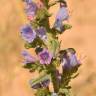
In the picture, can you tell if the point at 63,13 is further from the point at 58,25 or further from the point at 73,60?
the point at 73,60

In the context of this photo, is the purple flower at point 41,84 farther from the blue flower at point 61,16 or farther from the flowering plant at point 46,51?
the blue flower at point 61,16

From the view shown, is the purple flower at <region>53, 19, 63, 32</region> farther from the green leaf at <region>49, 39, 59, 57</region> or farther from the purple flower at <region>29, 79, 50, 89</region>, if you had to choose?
the purple flower at <region>29, 79, 50, 89</region>

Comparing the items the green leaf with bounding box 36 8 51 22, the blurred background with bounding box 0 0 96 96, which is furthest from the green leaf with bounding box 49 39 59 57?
the blurred background with bounding box 0 0 96 96

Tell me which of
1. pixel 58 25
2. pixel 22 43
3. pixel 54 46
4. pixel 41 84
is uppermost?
pixel 22 43

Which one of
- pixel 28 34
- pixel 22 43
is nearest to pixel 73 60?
pixel 28 34

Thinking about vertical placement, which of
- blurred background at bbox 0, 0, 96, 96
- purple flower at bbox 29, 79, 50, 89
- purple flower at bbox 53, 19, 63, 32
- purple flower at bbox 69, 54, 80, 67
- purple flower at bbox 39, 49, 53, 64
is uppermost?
blurred background at bbox 0, 0, 96, 96

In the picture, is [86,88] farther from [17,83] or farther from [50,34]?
[50,34]

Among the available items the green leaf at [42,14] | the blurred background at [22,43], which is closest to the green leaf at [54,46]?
the green leaf at [42,14]
